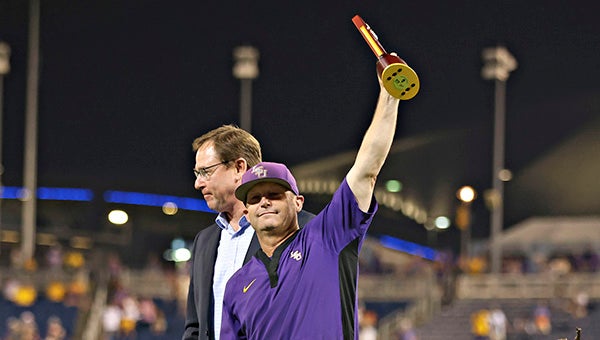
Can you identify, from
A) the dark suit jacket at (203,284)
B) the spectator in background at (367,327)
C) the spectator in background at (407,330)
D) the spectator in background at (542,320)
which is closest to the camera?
the dark suit jacket at (203,284)

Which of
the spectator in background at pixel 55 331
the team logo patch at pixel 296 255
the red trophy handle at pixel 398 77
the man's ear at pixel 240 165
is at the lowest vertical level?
the team logo patch at pixel 296 255

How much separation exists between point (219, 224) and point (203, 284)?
25 cm

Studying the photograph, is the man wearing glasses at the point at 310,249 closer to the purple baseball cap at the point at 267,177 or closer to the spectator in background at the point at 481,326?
the purple baseball cap at the point at 267,177

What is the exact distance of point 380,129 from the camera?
4738mm

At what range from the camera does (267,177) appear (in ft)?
15.9

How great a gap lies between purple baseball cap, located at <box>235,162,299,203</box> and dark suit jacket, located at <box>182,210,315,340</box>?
0.82m

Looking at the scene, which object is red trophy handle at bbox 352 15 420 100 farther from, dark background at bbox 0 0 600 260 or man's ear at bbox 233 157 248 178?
dark background at bbox 0 0 600 260

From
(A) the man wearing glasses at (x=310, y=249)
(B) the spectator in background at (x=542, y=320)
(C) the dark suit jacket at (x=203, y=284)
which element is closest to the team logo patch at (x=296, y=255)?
(A) the man wearing glasses at (x=310, y=249)

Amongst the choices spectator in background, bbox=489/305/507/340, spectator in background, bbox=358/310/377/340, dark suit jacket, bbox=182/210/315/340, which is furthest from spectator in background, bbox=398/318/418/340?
dark suit jacket, bbox=182/210/315/340

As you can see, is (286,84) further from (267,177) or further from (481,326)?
(267,177)

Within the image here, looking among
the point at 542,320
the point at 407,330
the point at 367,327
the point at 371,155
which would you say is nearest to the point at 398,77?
the point at 371,155

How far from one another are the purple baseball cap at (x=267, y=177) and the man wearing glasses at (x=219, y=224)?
89cm

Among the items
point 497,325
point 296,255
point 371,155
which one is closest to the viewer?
point 371,155

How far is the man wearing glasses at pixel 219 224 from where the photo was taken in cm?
584
